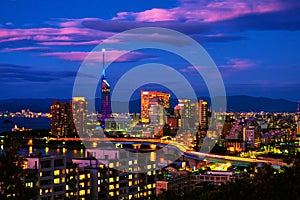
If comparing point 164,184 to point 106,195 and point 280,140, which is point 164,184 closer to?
point 106,195

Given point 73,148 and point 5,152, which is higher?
point 5,152

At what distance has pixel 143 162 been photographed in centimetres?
927

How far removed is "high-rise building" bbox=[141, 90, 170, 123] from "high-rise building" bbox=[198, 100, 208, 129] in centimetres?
247

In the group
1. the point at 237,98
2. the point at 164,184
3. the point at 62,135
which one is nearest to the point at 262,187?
the point at 164,184

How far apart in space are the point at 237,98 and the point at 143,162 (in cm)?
2414

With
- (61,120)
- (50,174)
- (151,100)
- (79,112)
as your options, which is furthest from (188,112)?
(50,174)

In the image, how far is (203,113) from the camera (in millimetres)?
28625

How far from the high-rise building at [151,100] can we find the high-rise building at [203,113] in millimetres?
2471

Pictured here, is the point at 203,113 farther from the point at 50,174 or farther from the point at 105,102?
the point at 50,174

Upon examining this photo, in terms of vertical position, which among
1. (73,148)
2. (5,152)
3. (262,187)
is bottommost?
(73,148)

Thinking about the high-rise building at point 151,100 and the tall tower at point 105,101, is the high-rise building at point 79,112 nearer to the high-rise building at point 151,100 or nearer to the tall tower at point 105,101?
the tall tower at point 105,101

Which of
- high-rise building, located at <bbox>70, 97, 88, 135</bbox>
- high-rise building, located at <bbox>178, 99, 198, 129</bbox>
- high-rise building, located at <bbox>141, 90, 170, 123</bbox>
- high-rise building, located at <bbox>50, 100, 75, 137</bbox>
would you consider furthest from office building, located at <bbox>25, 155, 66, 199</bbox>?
high-rise building, located at <bbox>141, 90, 170, 123</bbox>

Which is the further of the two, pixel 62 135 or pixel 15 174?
pixel 62 135

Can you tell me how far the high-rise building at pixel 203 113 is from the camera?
27125mm
